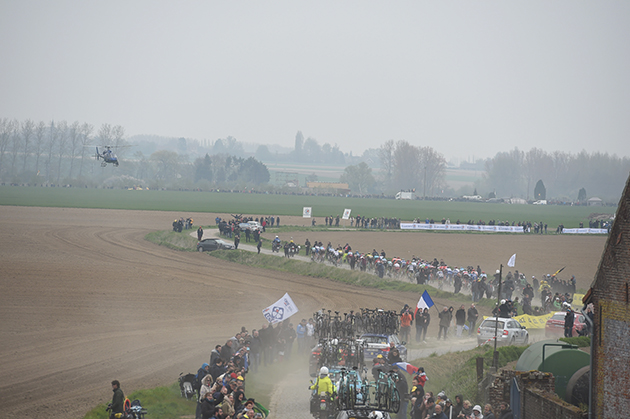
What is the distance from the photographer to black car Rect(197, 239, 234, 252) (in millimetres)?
49531

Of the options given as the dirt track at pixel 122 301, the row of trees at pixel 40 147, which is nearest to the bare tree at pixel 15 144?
the row of trees at pixel 40 147

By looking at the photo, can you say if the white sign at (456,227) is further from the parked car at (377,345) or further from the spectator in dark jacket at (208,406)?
the spectator in dark jacket at (208,406)

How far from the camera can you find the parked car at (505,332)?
22.5 m

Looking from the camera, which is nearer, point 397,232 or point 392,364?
point 392,364

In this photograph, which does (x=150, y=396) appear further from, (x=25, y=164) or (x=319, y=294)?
(x=25, y=164)

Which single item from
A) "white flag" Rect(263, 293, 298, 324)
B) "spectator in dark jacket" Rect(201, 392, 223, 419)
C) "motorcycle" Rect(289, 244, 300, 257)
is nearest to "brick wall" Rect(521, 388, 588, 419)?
"spectator in dark jacket" Rect(201, 392, 223, 419)

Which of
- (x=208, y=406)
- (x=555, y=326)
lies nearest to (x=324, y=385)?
(x=208, y=406)

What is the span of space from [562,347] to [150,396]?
32.3 feet

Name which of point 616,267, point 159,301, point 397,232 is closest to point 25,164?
point 397,232

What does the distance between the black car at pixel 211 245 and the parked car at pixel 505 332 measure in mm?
29078

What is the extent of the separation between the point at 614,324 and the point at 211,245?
41.6 metres

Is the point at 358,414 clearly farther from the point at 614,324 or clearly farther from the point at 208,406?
the point at 614,324

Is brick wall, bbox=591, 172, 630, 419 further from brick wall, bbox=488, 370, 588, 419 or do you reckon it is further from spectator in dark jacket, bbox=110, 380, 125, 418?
spectator in dark jacket, bbox=110, 380, 125, 418

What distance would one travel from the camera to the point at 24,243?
4838cm
